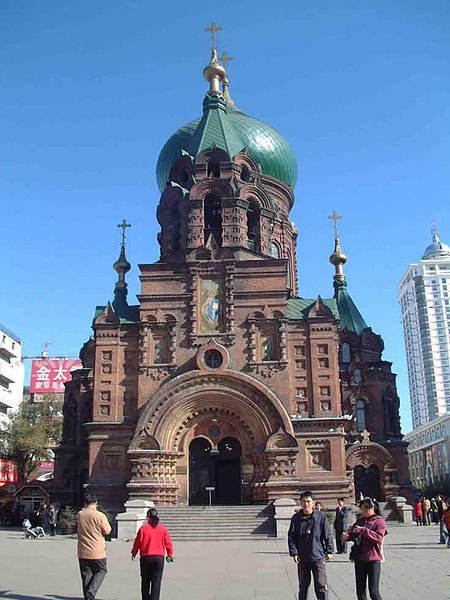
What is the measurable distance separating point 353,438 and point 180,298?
40.9ft

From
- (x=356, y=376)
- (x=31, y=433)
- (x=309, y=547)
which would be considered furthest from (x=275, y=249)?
(x=309, y=547)

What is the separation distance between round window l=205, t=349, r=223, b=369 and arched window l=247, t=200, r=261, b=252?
7.01 meters

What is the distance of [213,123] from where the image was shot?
36188mm

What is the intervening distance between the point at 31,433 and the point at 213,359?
23.8 metres

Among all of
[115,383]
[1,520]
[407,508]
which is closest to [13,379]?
[1,520]

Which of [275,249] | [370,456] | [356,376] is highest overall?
[275,249]

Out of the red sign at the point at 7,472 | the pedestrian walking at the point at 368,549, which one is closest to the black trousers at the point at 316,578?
the pedestrian walking at the point at 368,549

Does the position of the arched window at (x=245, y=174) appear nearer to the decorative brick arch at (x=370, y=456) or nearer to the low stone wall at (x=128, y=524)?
the decorative brick arch at (x=370, y=456)

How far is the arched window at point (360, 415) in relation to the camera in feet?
122

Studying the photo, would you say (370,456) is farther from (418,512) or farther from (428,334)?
(428,334)

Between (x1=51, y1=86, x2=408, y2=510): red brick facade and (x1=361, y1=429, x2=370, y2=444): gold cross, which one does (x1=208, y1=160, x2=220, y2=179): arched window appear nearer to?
(x1=51, y1=86, x2=408, y2=510): red brick facade

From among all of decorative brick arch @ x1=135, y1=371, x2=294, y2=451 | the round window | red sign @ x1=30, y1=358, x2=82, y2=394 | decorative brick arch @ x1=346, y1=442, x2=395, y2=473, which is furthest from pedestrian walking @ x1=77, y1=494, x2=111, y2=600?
red sign @ x1=30, y1=358, x2=82, y2=394

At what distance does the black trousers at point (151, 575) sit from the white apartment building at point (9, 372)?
5330 centimetres

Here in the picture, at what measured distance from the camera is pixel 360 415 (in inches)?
1471
